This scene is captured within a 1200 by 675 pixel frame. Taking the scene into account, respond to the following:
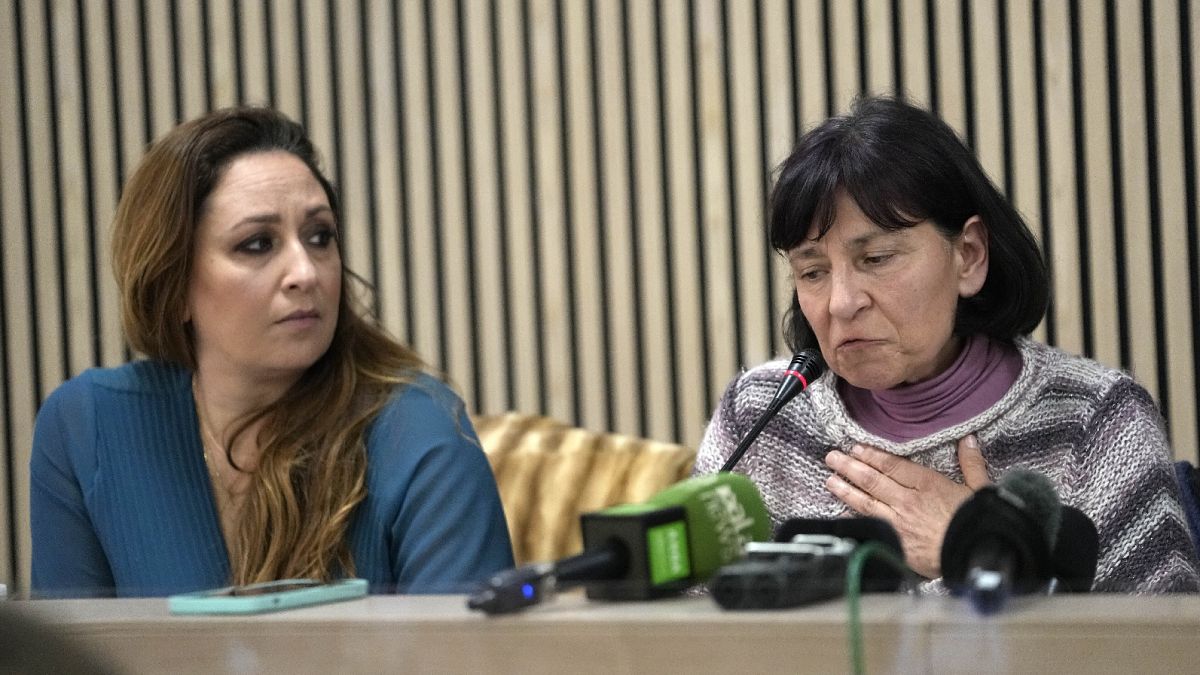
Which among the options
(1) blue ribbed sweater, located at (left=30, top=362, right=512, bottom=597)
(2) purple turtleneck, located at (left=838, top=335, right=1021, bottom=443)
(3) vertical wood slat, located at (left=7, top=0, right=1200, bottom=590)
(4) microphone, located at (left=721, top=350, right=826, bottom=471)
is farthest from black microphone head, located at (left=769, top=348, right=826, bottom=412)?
(3) vertical wood slat, located at (left=7, top=0, right=1200, bottom=590)

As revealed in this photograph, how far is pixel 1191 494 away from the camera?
2156 mm

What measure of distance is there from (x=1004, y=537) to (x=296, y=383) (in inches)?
61.5

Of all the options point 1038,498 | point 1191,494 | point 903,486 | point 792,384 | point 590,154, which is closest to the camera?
point 1038,498

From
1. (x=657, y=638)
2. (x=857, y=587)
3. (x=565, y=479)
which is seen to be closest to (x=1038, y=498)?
(x=857, y=587)

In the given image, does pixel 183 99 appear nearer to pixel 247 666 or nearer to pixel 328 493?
pixel 328 493

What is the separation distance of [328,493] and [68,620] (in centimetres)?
126

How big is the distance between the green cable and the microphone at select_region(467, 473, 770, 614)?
0.54ft

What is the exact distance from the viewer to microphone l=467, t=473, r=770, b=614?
45.1 inches

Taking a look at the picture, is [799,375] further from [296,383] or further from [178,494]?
[178,494]

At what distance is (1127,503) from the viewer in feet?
6.32

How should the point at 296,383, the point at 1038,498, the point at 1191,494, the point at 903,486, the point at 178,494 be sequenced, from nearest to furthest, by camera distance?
the point at 1038,498, the point at 903,486, the point at 1191,494, the point at 178,494, the point at 296,383

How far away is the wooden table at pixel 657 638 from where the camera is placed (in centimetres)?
99

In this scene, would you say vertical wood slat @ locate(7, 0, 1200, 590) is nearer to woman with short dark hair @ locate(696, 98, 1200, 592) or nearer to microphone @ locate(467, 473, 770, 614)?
woman with short dark hair @ locate(696, 98, 1200, 592)

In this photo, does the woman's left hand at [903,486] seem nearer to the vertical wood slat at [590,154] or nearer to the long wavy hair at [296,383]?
the long wavy hair at [296,383]
